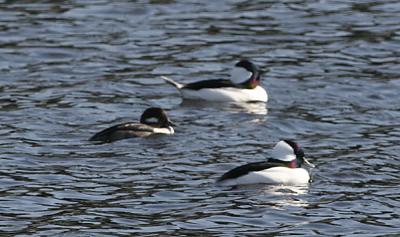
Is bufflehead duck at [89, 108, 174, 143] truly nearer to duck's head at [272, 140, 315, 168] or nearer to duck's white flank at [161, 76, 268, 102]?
duck's white flank at [161, 76, 268, 102]

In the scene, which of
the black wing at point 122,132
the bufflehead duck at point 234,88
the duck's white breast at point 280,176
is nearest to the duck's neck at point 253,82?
the bufflehead duck at point 234,88

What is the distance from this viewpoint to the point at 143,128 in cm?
2212

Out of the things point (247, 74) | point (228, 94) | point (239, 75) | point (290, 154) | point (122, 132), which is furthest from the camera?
point (239, 75)

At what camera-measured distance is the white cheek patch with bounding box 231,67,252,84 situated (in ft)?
83.1

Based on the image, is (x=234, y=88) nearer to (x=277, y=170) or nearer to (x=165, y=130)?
(x=165, y=130)

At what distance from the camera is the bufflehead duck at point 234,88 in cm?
2486

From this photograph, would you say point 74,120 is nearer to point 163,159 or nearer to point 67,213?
point 163,159

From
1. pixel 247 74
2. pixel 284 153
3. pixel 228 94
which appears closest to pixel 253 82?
pixel 247 74

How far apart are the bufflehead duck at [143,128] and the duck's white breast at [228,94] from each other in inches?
88.2

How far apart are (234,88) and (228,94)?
224 millimetres

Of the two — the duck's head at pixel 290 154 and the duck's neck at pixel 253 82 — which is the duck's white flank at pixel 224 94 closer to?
the duck's neck at pixel 253 82

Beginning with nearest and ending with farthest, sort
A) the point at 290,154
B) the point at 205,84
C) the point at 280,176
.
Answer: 1. the point at 280,176
2. the point at 290,154
3. the point at 205,84

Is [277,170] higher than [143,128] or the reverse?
higher

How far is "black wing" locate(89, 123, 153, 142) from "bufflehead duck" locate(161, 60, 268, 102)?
274 centimetres
